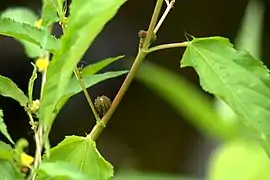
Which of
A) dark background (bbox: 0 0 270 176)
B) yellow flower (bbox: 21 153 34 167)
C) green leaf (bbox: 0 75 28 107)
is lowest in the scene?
yellow flower (bbox: 21 153 34 167)

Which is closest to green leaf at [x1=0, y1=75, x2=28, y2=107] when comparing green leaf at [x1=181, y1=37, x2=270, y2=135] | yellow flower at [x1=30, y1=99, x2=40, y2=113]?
yellow flower at [x1=30, y1=99, x2=40, y2=113]

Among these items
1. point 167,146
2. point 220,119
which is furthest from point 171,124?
point 220,119

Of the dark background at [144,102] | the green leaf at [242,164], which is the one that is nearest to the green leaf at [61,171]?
the green leaf at [242,164]

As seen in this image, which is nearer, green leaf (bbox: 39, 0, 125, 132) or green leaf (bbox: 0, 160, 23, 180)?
green leaf (bbox: 39, 0, 125, 132)

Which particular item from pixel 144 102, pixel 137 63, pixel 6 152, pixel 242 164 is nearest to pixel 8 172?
pixel 6 152

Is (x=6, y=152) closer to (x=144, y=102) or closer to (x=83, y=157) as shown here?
(x=83, y=157)

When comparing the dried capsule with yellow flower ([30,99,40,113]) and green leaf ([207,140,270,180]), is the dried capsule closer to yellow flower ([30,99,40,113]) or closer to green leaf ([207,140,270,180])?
yellow flower ([30,99,40,113])
